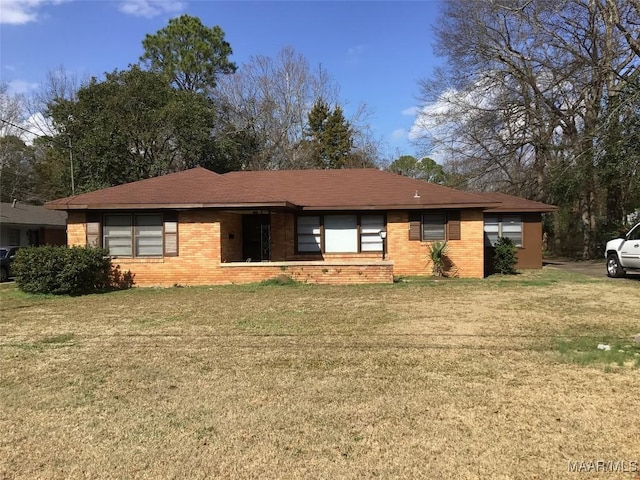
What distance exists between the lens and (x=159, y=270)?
50.4 feet

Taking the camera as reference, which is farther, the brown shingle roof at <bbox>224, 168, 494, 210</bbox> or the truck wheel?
the brown shingle roof at <bbox>224, 168, 494, 210</bbox>

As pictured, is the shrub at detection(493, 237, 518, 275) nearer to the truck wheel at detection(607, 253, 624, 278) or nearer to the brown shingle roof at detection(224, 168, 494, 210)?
the brown shingle roof at detection(224, 168, 494, 210)

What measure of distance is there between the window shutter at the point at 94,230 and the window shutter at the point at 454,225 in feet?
37.1

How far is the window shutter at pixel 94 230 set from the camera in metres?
15.6

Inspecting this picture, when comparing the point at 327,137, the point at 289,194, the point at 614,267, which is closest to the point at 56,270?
the point at 289,194

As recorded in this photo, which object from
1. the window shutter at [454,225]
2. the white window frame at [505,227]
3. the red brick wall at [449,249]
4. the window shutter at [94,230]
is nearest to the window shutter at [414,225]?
the red brick wall at [449,249]

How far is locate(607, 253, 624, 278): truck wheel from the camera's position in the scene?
1614 centimetres

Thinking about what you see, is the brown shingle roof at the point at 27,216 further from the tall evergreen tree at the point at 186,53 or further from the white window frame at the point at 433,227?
the white window frame at the point at 433,227

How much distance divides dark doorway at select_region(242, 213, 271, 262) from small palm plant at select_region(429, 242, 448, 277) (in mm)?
5722

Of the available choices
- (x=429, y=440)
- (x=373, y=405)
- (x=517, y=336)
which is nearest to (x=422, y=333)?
(x=517, y=336)

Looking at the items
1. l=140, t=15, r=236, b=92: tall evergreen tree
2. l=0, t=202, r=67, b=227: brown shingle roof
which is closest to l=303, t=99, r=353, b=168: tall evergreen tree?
l=140, t=15, r=236, b=92: tall evergreen tree

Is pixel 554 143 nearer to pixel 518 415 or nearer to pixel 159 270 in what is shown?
pixel 159 270

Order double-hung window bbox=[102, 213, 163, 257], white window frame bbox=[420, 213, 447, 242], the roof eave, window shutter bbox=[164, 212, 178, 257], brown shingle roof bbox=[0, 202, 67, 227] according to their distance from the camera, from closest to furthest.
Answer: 1. window shutter bbox=[164, 212, 178, 257]
2. double-hung window bbox=[102, 213, 163, 257]
3. the roof eave
4. white window frame bbox=[420, 213, 447, 242]
5. brown shingle roof bbox=[0, 202, 67, 227]

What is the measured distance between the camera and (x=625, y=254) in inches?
603
